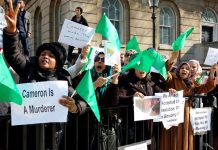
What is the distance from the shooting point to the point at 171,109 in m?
4.65

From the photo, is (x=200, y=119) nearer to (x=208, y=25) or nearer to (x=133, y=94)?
(x=133, y=94)

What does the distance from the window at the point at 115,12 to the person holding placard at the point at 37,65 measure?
16539 millimetres

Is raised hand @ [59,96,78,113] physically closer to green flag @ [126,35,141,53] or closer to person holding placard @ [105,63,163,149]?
person holding placard @ [105,63,163,149]

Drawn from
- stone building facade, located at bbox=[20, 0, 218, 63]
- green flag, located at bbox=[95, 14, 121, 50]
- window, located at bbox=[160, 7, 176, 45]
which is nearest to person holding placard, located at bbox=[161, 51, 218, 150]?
green flag, located at bbox=[95, 14, 121, 50]

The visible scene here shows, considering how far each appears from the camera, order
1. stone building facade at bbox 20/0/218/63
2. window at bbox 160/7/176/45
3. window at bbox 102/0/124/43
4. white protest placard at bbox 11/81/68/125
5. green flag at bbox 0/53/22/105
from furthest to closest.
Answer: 1. window at bbox 160/7/176/45
2. window at bbox 102/0/124/43
3. stone building facade at bbox 20/0/218/63
4. white protest placard at bbox 11/81/68/125
5. green flag at bbox 0/53/22/105

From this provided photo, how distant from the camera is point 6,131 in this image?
3295 mm

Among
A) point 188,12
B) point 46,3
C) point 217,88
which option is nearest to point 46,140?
point 217,88

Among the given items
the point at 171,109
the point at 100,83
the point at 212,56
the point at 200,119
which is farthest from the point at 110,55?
the point at 212,56

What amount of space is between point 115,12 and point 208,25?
7.16m

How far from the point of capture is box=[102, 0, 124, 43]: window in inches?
791

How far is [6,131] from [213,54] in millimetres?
4080

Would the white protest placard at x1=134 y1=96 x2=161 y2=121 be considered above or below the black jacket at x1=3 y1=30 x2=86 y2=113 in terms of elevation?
below

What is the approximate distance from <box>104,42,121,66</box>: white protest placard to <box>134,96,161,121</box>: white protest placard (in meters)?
0.50

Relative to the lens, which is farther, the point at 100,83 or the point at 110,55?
the point at 110,55
